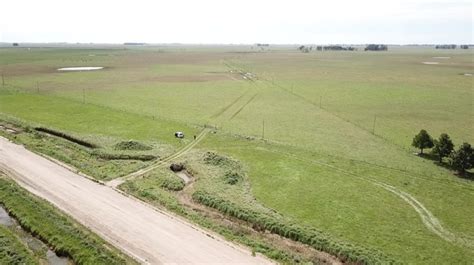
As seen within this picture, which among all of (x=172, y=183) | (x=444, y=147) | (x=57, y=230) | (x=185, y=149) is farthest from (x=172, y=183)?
(x=444, y=147)

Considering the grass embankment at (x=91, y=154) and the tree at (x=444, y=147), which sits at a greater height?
the tree at (x=444, y=147)

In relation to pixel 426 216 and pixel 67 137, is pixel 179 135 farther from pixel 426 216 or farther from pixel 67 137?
pixel 426 216

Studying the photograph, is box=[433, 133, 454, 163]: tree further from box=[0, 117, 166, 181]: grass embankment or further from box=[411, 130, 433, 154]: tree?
box=[0, 117, 166, 181]: grass embankment

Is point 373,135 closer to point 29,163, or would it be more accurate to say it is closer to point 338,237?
point 338,237

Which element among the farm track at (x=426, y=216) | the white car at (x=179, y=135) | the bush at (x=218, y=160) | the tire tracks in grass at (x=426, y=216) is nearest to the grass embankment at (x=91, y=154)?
the white car at (x=179, y=135)

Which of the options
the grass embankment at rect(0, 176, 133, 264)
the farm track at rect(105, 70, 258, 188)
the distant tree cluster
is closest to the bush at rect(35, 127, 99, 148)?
the farm track at rect(105, 70, 258, 188)

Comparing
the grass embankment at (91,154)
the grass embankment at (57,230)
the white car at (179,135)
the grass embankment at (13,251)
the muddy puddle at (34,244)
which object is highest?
the white car at (179,135)

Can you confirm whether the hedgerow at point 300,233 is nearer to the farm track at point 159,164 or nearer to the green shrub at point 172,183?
the green shrub at point 172,183
